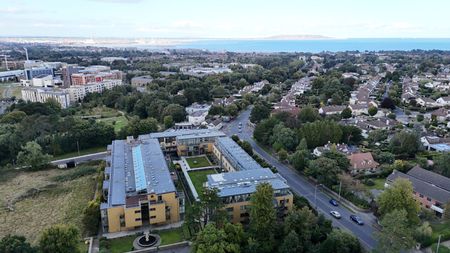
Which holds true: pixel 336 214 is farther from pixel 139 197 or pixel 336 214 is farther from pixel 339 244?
pixel 139 197

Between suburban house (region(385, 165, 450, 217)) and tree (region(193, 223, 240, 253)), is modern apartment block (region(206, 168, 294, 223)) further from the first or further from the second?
suburban house (region(385, 165, 450, 217))

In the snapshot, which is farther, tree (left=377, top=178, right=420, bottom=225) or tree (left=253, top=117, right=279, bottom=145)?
tree (left=253, top=117, right=279, bottom=145)

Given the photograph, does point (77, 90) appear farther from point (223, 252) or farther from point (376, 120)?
point (223, 252)

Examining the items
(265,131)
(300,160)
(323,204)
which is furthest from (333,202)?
(265,131)

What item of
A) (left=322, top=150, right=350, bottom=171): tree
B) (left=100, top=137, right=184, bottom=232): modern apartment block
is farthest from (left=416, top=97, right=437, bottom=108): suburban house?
(left=100, top=137, right=184, bottom=232): modern apartment block

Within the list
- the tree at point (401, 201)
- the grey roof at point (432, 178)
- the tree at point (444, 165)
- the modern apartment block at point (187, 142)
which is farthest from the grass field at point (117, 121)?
the tree at point (444, 165)

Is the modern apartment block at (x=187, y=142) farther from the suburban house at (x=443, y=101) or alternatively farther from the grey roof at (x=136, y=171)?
the suburban house at (x=443, y=101)
